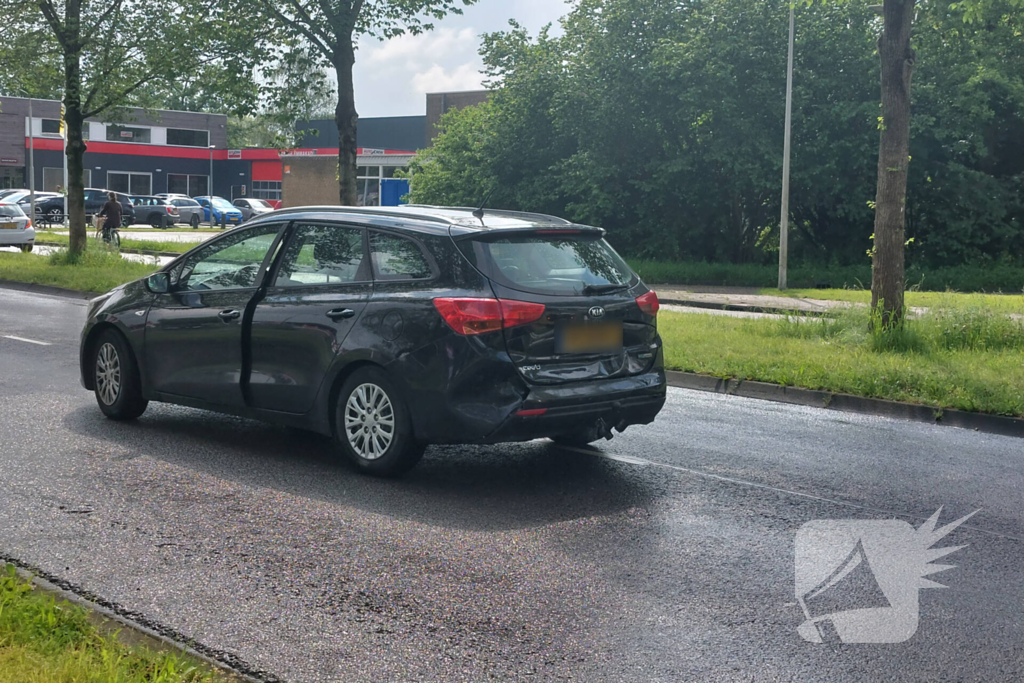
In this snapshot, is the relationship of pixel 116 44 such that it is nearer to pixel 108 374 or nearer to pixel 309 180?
pixel 108 374

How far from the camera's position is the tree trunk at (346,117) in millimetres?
24672

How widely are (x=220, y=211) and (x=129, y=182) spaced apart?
23722 mm

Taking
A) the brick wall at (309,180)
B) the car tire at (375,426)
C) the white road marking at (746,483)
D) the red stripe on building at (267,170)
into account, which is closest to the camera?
the white road marking at (746,483)

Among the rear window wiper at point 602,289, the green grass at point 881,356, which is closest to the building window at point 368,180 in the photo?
the green grass at point 881,356

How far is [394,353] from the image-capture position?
6578 millimetres

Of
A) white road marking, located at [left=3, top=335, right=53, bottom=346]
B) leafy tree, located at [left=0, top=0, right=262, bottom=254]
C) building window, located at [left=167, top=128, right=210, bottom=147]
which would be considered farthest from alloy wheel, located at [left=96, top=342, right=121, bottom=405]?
building window, located at [left=167, top=128, right=210, bottom=147]

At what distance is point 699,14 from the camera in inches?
1215

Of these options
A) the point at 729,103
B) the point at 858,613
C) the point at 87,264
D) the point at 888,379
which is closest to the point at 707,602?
the point at 858,613

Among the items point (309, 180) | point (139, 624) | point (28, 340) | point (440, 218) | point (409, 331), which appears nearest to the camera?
point (139, 624)

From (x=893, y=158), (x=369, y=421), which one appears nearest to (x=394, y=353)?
(x=369, y=421)

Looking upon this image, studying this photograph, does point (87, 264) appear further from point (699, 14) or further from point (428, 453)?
point (428, 453)

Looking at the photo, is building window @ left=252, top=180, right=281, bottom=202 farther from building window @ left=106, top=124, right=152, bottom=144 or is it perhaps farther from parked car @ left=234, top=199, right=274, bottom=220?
parked car @ left=234, top=199, right=274, bottom=220

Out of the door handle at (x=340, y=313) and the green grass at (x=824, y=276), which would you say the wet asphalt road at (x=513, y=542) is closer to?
the door handle at (x=340, y=313)

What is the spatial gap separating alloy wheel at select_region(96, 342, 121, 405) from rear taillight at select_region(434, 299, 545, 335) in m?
3.15
